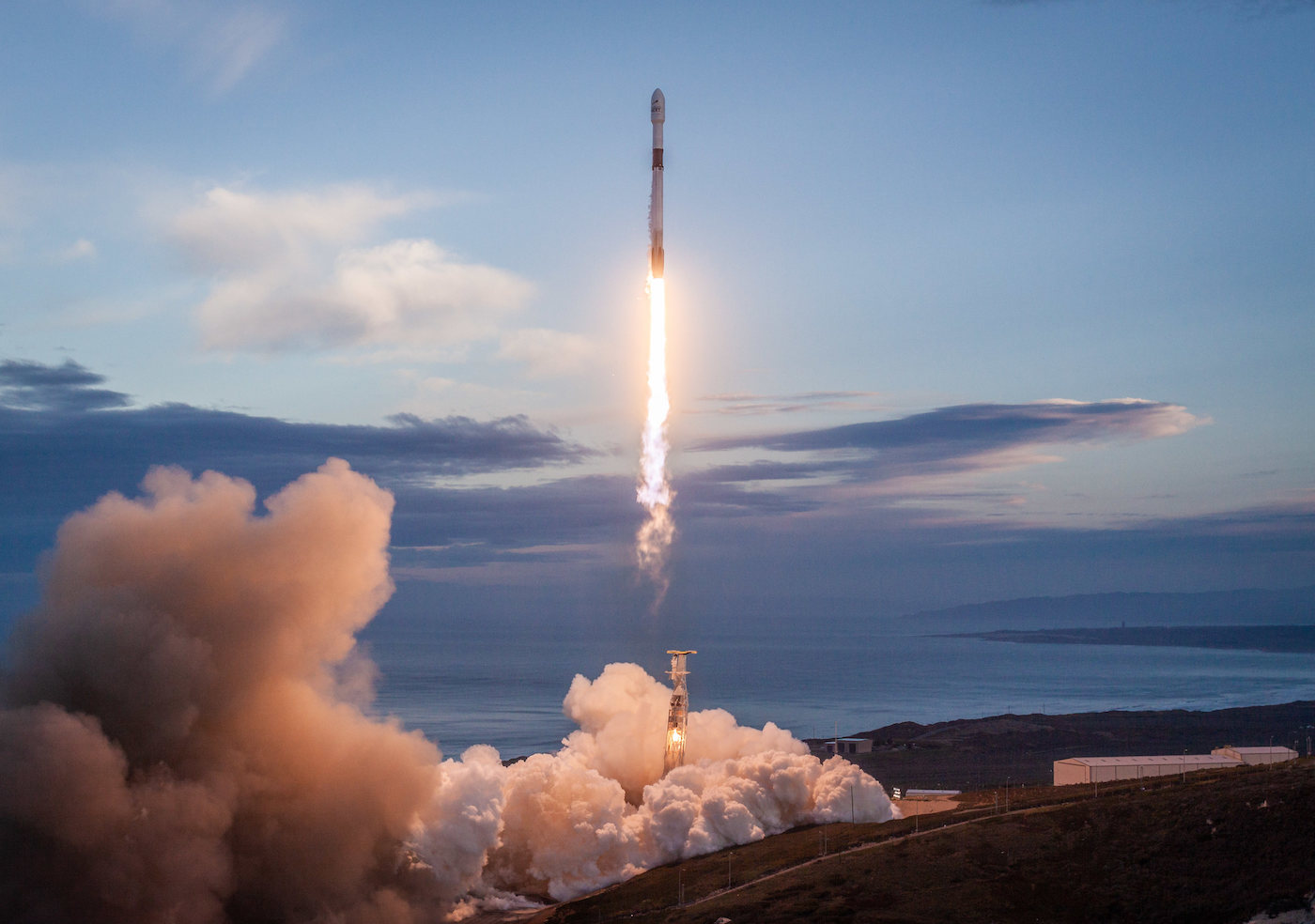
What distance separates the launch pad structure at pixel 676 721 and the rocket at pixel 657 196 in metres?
20.8

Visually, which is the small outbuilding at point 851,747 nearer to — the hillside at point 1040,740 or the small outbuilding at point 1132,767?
the hillside at point 1040,740

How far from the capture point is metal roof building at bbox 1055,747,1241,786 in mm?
70688

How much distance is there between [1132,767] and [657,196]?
45569 millimetres

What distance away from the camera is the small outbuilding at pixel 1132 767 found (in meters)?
70.7

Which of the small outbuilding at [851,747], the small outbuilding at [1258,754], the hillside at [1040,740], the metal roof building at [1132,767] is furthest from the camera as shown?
the small outbuilding at [851,747]

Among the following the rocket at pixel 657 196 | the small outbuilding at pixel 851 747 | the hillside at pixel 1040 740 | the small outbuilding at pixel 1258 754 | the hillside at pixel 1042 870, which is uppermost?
the rocket at pixel 657 196

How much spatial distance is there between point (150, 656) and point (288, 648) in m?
6.36

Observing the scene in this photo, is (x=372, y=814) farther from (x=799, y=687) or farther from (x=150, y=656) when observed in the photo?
(x=799, y=687)

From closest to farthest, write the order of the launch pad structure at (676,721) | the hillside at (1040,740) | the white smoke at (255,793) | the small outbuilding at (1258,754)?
the white smoke at (255,793)
the launch pad structure at (676,721)
the small outbuilding at (1258,754)
the hillside at (1040,740)

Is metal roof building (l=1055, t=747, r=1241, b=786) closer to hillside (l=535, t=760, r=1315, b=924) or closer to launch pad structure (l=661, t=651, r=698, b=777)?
hillside (l=535, t=760, r=1315, b=924)

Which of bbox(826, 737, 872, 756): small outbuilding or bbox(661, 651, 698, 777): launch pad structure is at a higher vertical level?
bbox(661, 651, 698, 777): launch pad structure

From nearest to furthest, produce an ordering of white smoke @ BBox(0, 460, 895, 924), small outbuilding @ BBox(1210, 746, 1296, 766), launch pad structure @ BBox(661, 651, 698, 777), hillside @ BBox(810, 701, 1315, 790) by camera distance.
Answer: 1. white smoke @ BBox(0, 460, 895, 924)
2. launch pad structure @ BBox(661, 651, 698, 777)
3. small outbuilding @ BBox(1210, 746, 1296, 766)
4. hillside @ BBox(810, 701, 1315, 790)

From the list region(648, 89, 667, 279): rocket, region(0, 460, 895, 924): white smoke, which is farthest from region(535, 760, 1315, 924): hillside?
region(648, 89, 667, 279): rocket

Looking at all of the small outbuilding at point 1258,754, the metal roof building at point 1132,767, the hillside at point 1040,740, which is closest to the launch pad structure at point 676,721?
the metal roof building at point 1132,767
